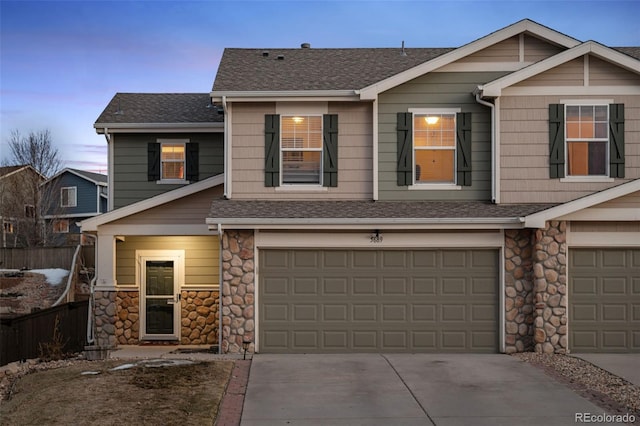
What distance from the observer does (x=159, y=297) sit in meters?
16.0

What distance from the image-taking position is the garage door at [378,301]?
12664 millimetres

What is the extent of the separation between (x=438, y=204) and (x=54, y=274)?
52.1 ft

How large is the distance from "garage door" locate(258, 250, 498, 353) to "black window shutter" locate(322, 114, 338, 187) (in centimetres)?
164

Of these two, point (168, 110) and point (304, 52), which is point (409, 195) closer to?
point (304, 52)

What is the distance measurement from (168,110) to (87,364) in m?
8.50

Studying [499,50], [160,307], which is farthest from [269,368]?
[499,50]

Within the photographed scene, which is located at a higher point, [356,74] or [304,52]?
[304,52]

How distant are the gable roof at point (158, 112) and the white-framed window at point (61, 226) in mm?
18116

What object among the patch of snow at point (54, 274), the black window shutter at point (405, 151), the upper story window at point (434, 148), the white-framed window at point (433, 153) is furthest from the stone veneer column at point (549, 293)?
the patch of snow at point (54, 274)

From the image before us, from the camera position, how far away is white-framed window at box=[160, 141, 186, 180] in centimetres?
1712

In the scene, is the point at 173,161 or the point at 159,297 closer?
the point at 159,297

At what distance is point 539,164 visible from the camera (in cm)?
1321

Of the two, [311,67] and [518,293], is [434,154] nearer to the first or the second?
[518,293]

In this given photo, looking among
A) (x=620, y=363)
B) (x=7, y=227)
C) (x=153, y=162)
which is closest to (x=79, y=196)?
(x=7, y=227)
